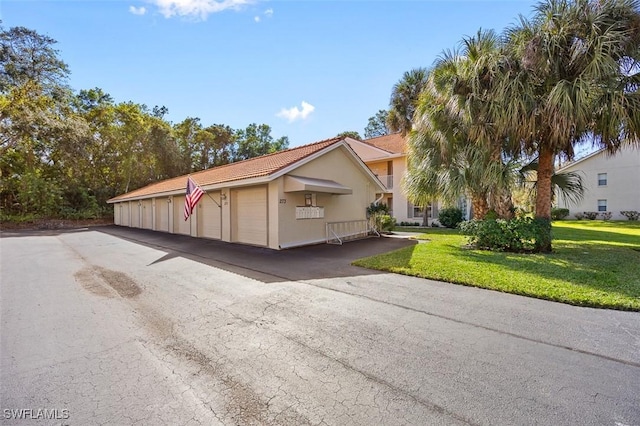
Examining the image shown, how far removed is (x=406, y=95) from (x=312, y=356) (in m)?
20.9

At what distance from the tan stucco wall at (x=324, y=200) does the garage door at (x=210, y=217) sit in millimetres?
4148

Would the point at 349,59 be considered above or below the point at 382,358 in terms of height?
above

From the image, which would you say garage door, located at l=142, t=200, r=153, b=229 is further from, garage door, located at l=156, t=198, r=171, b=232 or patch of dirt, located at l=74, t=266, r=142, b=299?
patch of dirt, located at l=74, t=266, r=142, b=299

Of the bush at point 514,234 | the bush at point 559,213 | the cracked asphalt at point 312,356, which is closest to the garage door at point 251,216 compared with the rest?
the cracked asphalt at point 312,356

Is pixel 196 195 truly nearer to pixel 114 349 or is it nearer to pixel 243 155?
pixel 114 349

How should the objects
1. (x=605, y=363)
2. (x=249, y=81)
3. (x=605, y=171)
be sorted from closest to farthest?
(x=605, y=363) < (x=249, y=81) < (x=605, y=171)

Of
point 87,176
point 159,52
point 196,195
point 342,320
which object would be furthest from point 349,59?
point 87,176

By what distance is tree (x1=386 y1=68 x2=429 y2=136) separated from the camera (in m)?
20.2

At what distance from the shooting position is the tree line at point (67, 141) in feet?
77.2

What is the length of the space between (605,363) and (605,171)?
3643cm

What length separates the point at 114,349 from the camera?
136 inches

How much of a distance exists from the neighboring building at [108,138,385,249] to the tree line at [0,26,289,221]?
16.5 m

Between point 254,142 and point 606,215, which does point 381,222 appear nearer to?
point 606,215

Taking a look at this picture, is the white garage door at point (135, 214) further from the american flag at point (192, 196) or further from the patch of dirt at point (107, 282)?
the patch of dirt at point (107, 282)
